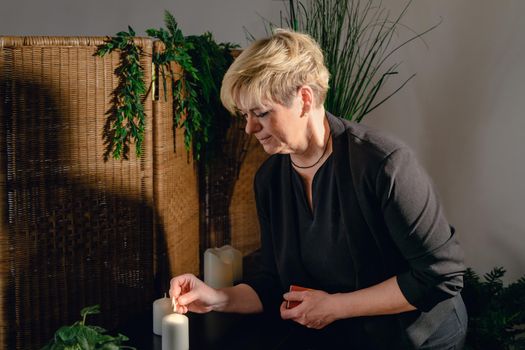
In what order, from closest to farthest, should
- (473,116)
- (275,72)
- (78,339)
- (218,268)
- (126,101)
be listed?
(78,339)
(275,72)
(126,101)
(218,268)
(473,116)

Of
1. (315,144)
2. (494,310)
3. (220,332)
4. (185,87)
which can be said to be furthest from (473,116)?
(220,332)

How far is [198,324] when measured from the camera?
1786 mm

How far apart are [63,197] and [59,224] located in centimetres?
8

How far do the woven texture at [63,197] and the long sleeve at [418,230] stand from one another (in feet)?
2.75

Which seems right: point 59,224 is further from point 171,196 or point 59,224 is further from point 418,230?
point 418,230

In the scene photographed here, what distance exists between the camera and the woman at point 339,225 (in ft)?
4.80

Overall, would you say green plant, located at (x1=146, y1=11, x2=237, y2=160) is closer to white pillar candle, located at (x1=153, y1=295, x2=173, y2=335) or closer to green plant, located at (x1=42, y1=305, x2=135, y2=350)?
white pillar candle, located at (x1=153, y1=295, x2=173, y2=335)

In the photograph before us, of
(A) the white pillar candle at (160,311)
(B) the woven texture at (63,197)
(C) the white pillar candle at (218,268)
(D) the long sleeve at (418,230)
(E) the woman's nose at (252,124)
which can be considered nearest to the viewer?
(D) the long sleeve at (418,230)

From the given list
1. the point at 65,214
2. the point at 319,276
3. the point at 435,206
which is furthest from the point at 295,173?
the point at 65,214

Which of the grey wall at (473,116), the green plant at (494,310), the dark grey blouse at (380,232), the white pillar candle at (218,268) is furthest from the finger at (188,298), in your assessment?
the grey wall at (473,116)

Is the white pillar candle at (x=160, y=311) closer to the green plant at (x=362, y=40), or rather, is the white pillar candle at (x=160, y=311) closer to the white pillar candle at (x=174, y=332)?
the white pillar candle at (x=174, y=332)

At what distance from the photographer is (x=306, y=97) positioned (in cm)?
154

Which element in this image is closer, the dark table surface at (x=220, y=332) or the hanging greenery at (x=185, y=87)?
the dark table surface at (x=220, y=332)

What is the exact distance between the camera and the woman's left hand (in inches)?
61.6
